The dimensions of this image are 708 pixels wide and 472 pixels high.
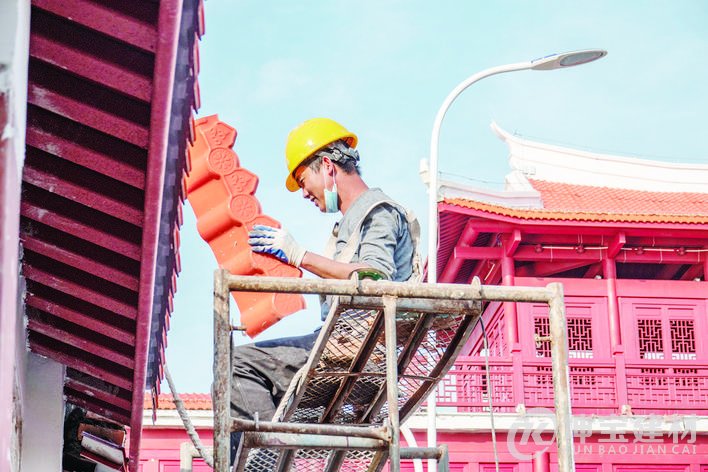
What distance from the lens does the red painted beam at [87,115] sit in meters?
4.24

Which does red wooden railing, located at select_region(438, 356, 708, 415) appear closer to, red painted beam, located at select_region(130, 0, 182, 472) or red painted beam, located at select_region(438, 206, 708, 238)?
red painted beam, located at select_region(438, 206, 708, 238)

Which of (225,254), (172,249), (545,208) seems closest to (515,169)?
(545,208)

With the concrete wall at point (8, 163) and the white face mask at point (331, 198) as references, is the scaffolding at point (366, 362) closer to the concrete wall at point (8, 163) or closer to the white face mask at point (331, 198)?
the white face mask at point (331, 198)

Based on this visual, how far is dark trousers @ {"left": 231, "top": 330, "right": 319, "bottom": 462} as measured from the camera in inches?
195

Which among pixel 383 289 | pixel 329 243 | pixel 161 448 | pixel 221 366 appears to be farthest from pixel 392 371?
pixel 161 448

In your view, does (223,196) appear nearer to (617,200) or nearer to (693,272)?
(693,272)

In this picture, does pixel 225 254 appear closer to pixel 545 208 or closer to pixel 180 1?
pixel 180 1

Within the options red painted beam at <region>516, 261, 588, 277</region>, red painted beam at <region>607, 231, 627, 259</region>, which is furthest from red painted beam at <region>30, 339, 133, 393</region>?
red painted beam at <region>516, 261, 588, 277</region>

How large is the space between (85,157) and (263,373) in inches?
42.7

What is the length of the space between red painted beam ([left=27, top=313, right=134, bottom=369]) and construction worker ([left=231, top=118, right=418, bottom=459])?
4.74 ft

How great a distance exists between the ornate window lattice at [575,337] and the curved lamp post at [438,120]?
744 centimetres

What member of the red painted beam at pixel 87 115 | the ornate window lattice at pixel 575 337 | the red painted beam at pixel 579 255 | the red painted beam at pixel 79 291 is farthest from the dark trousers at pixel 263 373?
the red painted beam at pixel 579 255

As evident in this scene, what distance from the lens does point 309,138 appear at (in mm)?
5277

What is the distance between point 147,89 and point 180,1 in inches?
19.3
